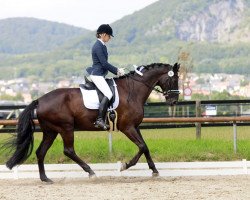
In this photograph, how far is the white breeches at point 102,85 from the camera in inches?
515

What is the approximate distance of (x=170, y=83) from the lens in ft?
44.9

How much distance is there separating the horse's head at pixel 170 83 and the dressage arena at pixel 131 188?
1.52 m

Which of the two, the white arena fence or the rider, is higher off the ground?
the rider

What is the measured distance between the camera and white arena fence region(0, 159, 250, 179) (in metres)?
13.8

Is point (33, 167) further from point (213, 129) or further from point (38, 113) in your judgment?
point (213, 129)

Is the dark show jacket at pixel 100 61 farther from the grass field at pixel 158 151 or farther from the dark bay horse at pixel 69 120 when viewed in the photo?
the grass field at pixel 158 151

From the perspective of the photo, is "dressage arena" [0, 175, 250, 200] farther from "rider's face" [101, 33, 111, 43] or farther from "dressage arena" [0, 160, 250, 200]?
"rider's face" [101, 33, 111, 43]

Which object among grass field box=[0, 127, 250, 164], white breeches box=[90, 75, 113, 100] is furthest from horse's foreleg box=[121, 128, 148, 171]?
grass field box=[0, 127, 250, 164]

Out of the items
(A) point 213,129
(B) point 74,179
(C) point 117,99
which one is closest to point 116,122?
(C) point 117,99

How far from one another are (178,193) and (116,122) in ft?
8.65

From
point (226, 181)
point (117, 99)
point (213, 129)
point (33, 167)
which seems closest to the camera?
point (226, 181)

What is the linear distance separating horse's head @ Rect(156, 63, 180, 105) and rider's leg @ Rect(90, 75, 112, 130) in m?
1.13

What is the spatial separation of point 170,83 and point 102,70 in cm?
131

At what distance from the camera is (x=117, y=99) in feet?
43.3
